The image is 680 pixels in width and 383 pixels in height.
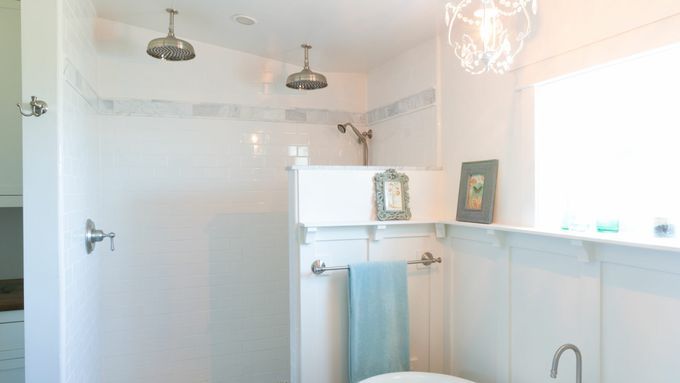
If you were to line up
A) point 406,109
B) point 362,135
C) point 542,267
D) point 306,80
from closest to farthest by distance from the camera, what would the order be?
point 542,267 → point 306,80 → point 406,109 → point 362,135

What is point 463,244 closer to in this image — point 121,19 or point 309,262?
point 309,262

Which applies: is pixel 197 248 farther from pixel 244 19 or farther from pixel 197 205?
pixel 244 19

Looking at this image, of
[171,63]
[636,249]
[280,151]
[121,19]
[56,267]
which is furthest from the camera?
[280,151]

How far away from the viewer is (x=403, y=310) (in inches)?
91.0

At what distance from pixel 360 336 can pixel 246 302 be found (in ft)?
3.96

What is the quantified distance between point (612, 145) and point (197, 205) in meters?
2.52

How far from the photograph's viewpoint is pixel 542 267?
1866mm

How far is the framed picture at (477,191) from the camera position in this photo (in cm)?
213

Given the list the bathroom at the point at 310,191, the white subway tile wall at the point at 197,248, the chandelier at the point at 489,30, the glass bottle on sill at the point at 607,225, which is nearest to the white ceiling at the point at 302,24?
the bathroom at the point at 310,191

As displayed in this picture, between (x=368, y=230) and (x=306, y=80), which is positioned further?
(x=306, y=80)

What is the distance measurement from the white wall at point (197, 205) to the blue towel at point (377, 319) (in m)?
1.11

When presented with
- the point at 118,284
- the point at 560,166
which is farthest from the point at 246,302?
the point at 560,166

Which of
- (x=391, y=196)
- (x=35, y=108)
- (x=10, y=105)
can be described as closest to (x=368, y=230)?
(x=391, y=196)

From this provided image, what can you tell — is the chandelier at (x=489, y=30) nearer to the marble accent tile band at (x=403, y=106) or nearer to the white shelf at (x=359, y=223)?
the marble accent tile band at (x=403, y=106)
